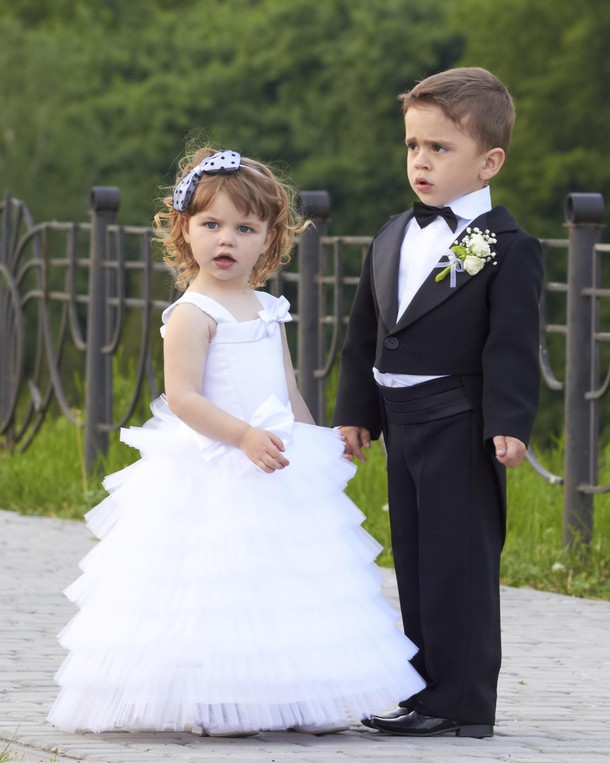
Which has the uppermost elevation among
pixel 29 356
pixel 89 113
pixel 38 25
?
pixel 38 25

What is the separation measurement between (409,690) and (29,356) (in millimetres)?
37031

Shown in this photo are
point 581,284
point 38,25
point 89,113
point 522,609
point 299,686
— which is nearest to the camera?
point 299,686

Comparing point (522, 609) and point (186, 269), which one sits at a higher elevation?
point (186, 269)

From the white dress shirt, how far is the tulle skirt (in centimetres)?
31

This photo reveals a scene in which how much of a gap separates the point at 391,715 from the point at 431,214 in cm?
119

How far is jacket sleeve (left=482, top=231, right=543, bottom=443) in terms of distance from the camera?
4.10 meters

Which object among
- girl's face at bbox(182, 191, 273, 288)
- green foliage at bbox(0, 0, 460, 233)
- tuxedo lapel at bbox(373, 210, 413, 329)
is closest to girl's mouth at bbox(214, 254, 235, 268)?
girl's face at bbox(182, 191, 273, 288)

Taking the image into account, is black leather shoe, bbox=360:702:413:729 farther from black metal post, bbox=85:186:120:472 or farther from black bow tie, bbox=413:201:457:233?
black metal post, bbox=85:186:120:472

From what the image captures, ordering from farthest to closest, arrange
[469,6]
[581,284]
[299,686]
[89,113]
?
1. [89,113]
2. [469,6]
3. [581,284]
4. [299,686]

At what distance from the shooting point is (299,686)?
13.0ft

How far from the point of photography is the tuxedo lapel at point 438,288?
4180 millimetres

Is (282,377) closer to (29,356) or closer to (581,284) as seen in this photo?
(581,284)

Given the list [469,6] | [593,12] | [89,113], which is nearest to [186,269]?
[593,12]

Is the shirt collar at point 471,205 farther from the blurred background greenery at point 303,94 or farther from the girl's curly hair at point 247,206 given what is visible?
the blurred background greenery at point 303,94
